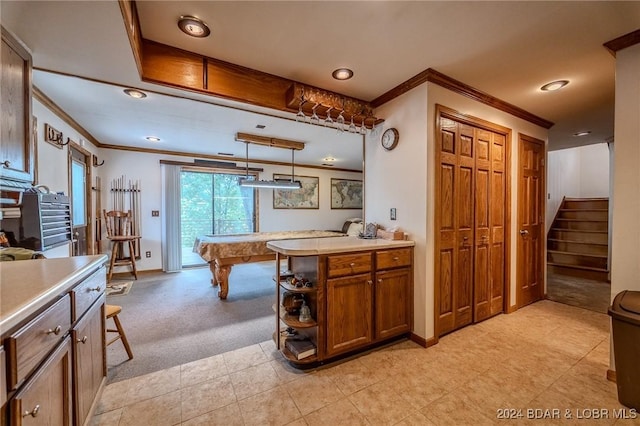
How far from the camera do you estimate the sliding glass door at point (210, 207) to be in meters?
5.54

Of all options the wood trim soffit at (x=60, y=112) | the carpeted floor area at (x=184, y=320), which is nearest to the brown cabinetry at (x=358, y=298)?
the carpeted floor area at (x=184, y=320)

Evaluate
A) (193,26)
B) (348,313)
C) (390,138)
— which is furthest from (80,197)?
(390,138)

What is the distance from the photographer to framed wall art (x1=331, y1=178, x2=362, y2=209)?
24.1 feet

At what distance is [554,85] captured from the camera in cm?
251

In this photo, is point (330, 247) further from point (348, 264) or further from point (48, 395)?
point (48, 395)

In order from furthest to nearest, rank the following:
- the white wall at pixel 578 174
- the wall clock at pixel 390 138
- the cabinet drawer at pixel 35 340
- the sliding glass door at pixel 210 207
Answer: the white wall at pixel 578 174 → the sliding glass door at pixel 210 207 → the wall clock at pixel 390 138 → the cabinet drawer at pixel 35 340

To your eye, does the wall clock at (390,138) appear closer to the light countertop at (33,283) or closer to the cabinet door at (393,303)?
the cabinet door at (393,303)

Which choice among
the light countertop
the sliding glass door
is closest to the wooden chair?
the sliding glass door

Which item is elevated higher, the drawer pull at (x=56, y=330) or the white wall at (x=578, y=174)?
the white wall at (x=578, y=174)

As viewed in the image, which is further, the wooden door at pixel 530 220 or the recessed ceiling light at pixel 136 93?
the wooden door at pixel 530 220

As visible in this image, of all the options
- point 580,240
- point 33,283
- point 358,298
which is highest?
point 33,283

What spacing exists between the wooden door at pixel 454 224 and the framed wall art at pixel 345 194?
4.82 m

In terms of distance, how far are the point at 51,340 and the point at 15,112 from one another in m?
1.41

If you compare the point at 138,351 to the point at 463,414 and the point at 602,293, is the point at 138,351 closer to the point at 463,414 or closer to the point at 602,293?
the point at 463,414
